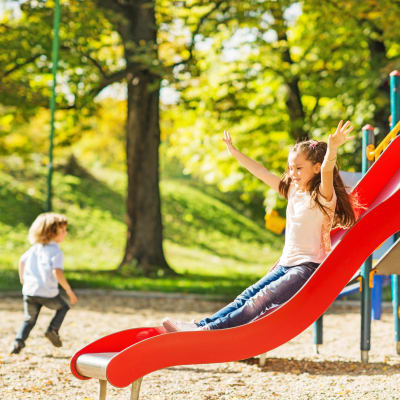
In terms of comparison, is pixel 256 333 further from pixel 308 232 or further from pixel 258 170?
pixel 258 170

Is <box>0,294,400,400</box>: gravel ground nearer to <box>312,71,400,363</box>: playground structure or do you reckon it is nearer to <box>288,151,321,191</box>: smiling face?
<box>312,71,400,363</box>: playground structure

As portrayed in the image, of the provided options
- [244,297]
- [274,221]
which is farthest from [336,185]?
[274,221]

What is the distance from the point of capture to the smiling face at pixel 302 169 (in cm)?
468

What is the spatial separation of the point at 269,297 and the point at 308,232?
0.49 metres

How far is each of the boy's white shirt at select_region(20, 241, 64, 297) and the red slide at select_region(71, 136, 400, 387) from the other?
2235 millimetres

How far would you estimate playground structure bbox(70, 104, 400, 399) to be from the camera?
4.11 meters

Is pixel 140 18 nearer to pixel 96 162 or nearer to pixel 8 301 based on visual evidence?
pixel 8 301

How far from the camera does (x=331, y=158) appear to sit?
4395mm

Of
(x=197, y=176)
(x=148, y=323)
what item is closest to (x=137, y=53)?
(x=148, y=323)

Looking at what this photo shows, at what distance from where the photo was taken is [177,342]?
4191 mm

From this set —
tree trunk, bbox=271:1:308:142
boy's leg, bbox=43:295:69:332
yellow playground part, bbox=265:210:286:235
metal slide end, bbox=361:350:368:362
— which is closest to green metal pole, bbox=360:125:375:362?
metal slide end, bbox=361:350:368:362

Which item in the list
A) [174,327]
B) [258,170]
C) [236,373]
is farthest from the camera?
[236,373]

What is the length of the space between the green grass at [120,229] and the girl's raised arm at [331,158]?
30.0 ft

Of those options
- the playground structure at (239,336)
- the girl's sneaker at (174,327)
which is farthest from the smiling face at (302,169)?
the girl's sneaker at (174,327)
